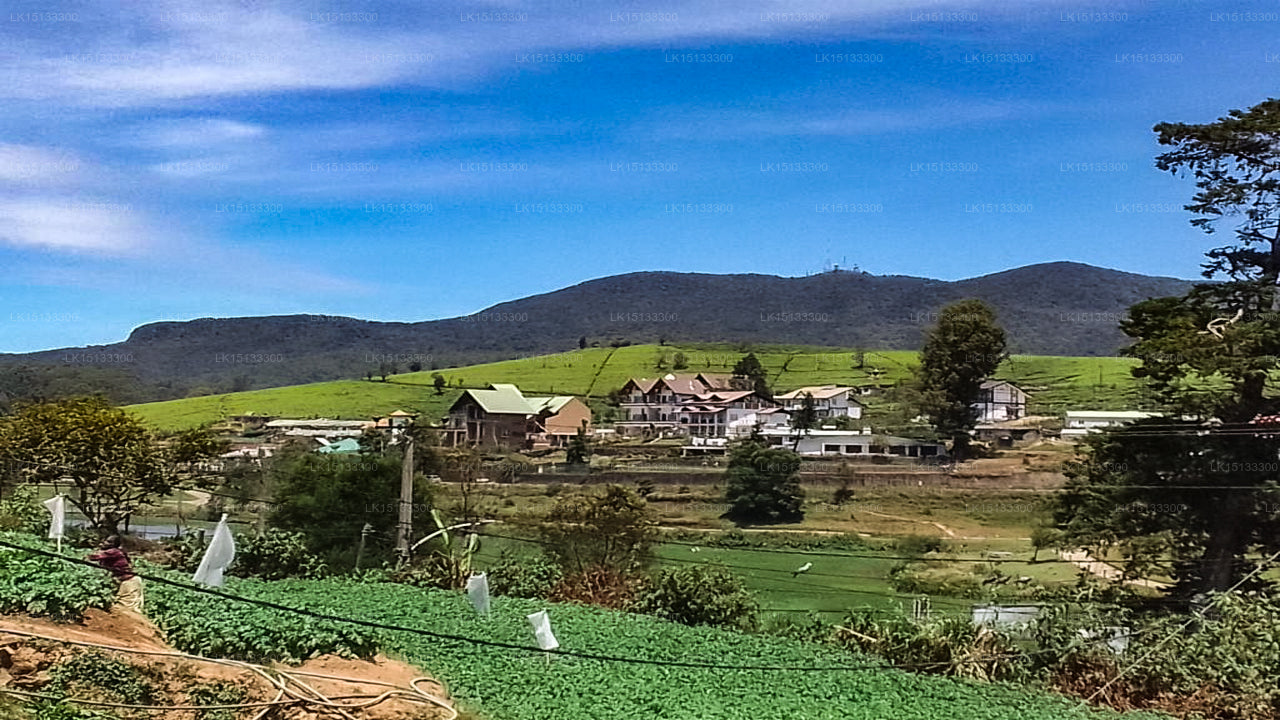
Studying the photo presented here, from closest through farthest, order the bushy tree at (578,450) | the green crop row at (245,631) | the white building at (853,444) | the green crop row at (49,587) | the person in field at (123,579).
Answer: the green crop row at (49,587), the green crop row at (245,631), the person in field at (123,579), the bushy tree at (578,450), the white building at (853,444)

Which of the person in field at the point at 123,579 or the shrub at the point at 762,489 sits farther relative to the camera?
the shrub at the point at 762,489

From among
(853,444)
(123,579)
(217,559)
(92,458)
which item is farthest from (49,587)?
(853,444)

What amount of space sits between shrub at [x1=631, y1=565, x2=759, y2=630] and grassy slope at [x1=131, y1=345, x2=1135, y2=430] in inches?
332

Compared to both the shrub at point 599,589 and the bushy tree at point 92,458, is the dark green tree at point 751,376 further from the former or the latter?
the bushy tree at point 92,458

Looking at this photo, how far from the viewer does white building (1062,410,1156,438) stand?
15.4 metres

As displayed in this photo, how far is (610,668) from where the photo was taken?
8367 mm

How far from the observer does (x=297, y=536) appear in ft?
40.6

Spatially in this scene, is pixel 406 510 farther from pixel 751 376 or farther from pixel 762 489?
pixel 751 376

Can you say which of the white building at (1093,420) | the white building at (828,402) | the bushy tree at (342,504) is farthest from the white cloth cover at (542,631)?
the white building at (828,402)

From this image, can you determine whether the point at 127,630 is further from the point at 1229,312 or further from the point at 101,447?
the point at 1229,312

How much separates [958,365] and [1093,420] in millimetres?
3641

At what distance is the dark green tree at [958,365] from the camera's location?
71.5ft

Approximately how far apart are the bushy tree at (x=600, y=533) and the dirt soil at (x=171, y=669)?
7.20 meters

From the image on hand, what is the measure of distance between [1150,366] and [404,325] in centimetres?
4049
